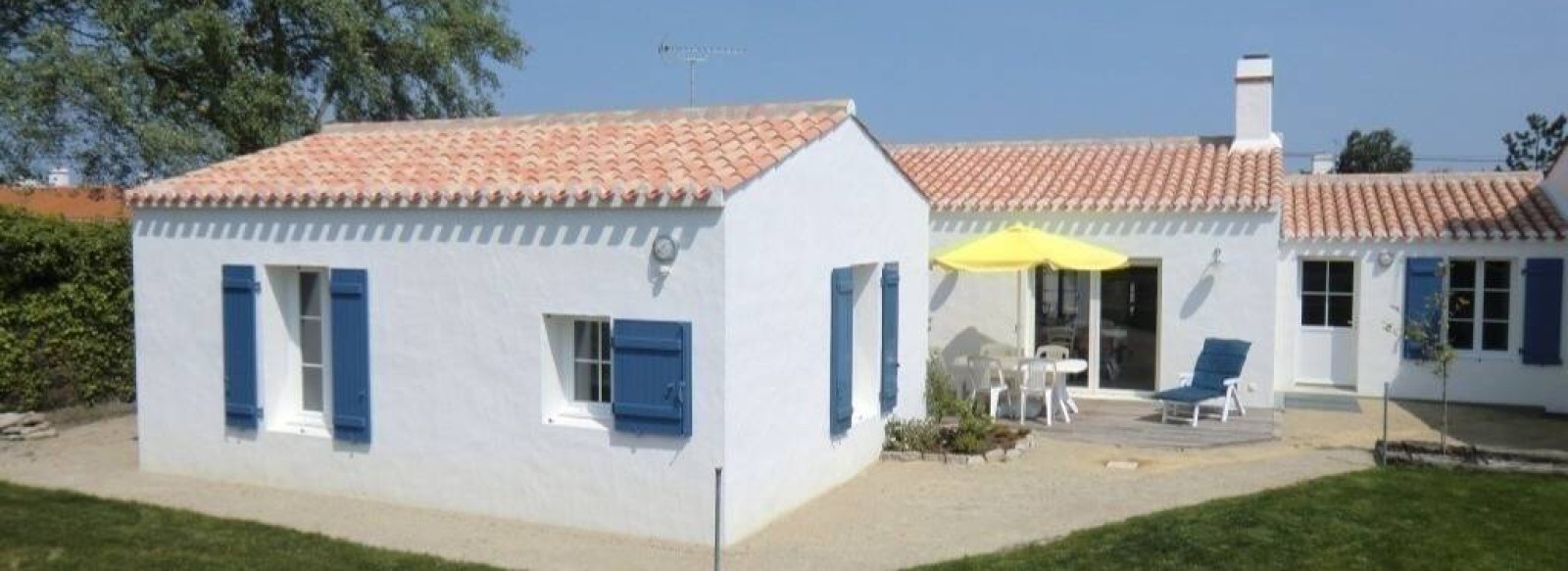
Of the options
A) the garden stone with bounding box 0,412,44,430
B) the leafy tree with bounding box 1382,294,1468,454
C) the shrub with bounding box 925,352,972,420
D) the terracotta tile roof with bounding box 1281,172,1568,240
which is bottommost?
the garden stone with bounding box 0,412,44,430

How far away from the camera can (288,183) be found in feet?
36.1

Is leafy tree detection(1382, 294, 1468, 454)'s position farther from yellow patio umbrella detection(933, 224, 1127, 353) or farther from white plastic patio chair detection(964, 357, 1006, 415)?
white plastic patio chair detection(964, 357, 1006, 415)

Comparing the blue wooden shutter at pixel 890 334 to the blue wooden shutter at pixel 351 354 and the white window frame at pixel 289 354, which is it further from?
the white window frame at pixel 289 354

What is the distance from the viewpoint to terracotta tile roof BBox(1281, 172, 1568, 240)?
1675 centimetres

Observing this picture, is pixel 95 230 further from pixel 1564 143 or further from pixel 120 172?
pixel 1564 143

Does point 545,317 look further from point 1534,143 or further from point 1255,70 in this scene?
point 1534,143

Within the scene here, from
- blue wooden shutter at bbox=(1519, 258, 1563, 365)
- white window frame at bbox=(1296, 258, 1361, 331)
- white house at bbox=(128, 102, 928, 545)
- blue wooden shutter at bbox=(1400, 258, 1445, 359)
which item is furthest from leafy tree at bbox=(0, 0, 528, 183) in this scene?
blue wooden shutter at bbox=(1519, 258, 1563, 365)

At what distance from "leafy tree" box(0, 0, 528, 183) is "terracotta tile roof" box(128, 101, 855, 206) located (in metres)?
5.46

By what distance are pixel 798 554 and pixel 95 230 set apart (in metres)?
11.5

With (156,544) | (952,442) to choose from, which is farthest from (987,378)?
(156,544)

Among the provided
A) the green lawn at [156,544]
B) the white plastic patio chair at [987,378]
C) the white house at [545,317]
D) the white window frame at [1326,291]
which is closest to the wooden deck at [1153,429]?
the white plastic patio chair at [987,378]

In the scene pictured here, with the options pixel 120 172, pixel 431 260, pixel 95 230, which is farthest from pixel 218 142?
pixel 431 260

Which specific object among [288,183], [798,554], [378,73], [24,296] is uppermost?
[378,73]

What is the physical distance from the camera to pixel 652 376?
912 centimetres
